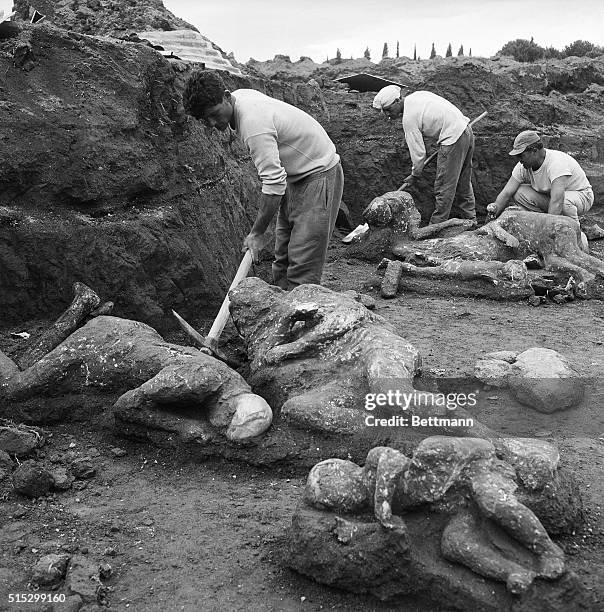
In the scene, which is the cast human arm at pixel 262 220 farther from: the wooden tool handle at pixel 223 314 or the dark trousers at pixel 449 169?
the dark trousers at pixel 449 169

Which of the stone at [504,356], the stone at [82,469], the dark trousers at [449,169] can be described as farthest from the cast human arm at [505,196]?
the stone at [82,469]

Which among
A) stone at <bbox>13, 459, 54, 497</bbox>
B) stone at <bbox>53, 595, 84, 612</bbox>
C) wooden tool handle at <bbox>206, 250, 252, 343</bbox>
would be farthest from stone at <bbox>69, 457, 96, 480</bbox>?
wooden tool handle at <bbox>206, 250, 252, 343</bbox>

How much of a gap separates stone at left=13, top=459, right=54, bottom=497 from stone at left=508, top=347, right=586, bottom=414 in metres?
2.89

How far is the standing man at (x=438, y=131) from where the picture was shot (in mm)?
9219

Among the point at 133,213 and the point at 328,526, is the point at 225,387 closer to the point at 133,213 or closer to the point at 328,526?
the point at 328,526

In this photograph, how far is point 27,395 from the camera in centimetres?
462

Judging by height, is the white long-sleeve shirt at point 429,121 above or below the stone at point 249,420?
above

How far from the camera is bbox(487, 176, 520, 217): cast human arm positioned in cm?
888

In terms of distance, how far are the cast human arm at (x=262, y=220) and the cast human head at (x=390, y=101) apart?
4.29 meters

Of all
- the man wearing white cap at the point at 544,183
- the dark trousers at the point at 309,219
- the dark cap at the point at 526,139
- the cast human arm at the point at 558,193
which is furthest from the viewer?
the cast human arm at the point at 558,193

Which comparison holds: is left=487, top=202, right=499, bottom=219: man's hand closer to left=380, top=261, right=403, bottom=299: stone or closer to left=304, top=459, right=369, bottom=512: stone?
left=380, top=261, right=403, bottom=299: stone

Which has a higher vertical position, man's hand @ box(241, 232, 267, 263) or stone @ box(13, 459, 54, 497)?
man's hand @ box(241, 232, 267, 263)

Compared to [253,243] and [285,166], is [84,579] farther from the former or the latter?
[285,166]

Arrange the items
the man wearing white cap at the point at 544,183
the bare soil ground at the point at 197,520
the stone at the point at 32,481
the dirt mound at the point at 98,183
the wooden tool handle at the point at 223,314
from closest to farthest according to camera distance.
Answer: the bare soil ground at the point at 197,520
the stone at the point at 32,481
the wooden tool handle at the point at 223,314
the dirt mound at the point at 98,183
the man wearing white cap at the point at 544,183
